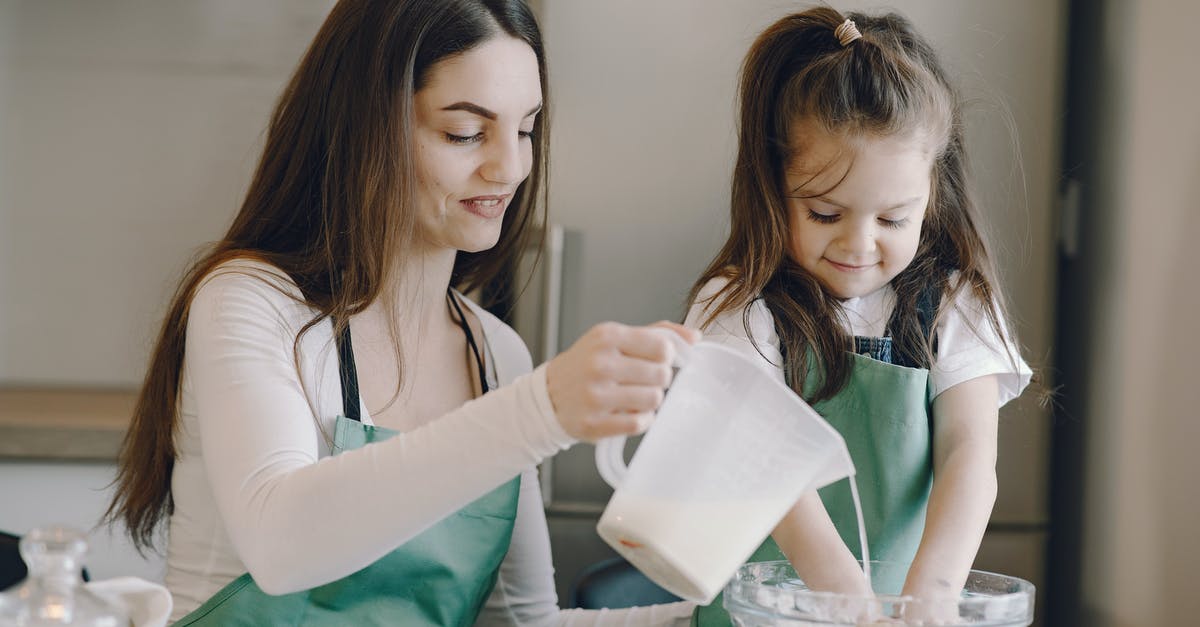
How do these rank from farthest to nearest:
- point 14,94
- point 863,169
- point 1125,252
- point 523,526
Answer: point 14,94, point 1125,252, point 523,526, point 863,169

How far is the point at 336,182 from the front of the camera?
3.95ft

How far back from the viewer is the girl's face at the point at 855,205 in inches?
45.2

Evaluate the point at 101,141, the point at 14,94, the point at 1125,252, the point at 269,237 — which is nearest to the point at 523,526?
the point at 269,237

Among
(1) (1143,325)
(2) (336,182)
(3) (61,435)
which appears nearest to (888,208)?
(2) (336,182)

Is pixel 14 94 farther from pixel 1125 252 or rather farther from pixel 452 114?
pixel 1125 252

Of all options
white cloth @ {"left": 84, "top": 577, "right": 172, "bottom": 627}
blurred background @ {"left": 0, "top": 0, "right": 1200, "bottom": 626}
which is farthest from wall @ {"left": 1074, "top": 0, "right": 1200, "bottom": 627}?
white cloth @ {"left": 84, "top": 577, "right": 172, "bottom": 627}

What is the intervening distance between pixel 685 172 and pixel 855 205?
2.35 ft

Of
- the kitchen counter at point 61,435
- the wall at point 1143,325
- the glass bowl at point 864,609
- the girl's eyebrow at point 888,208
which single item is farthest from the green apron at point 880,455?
the kitchen counter at point 61,435

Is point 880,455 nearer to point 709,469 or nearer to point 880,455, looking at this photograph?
point 880,455

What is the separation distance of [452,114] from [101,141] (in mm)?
1605

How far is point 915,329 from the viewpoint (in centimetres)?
122

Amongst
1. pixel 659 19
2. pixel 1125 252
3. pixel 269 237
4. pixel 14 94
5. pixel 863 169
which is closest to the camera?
pixel 863 169

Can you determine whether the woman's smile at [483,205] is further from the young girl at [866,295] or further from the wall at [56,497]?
the wall at [56,497]

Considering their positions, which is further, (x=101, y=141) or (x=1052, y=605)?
(x=101, y=141)
